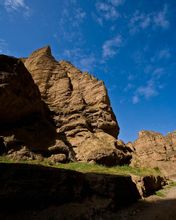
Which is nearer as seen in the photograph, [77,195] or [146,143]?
[77,195]

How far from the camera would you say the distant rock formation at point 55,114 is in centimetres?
1623

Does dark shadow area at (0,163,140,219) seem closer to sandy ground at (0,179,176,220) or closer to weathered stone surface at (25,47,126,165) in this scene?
sandy ground at (0,179,176,220)

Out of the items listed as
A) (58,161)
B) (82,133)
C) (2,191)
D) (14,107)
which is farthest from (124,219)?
(82,133)

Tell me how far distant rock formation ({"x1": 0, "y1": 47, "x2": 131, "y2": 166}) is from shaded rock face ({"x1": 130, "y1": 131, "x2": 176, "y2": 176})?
43.0 ft

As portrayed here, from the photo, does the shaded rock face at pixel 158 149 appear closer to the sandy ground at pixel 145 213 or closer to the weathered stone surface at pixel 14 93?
the weathered stone surface at pixel 14 93

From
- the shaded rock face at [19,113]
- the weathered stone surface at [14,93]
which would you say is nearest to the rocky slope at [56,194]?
the shaded rock face at [19,113]

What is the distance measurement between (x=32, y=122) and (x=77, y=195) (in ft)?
31.8

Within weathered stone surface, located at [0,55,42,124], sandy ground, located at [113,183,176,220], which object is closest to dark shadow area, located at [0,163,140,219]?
sandy ground, located at [113,183,176,220]

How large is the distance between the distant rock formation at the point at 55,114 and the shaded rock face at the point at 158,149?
1312cm

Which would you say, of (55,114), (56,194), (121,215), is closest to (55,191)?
(56,194)

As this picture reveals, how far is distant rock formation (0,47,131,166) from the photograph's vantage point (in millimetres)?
16234

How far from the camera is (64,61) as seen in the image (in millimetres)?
33031

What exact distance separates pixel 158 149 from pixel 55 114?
23.6 metres

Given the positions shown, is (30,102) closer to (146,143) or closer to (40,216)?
(40,216)
